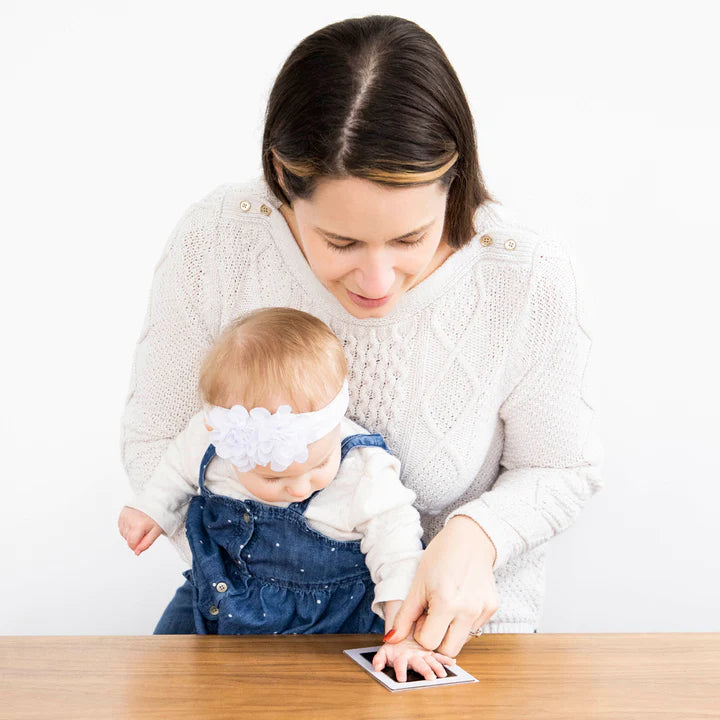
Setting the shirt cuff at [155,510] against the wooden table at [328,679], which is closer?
the wooden table at [328,679]

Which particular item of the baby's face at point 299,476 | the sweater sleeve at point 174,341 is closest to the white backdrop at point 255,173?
the sweater sleeve at point 174,341

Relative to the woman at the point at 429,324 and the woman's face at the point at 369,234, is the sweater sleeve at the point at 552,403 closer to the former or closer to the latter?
the woman at the point at 429,324

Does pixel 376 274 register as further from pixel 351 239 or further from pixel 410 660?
pixel 410 660

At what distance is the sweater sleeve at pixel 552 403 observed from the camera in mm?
1556

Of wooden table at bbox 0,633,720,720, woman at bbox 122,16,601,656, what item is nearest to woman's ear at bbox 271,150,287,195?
woman at bbox 122,16,601,656

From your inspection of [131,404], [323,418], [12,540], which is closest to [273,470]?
[323,418]

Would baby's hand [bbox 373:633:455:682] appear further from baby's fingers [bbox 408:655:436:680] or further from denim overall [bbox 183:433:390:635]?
denim overall [bbox 183:433:390:635]

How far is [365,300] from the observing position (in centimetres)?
141

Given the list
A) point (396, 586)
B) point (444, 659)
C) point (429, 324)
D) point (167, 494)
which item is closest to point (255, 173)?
point (429, 324)

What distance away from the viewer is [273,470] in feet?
4.40

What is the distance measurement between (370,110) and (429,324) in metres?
0.43

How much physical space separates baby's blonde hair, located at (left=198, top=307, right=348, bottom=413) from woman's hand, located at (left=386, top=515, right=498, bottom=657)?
27 centimetres

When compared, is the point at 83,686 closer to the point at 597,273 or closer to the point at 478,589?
the point at 478,589

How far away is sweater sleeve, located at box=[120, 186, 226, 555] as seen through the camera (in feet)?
5.39
